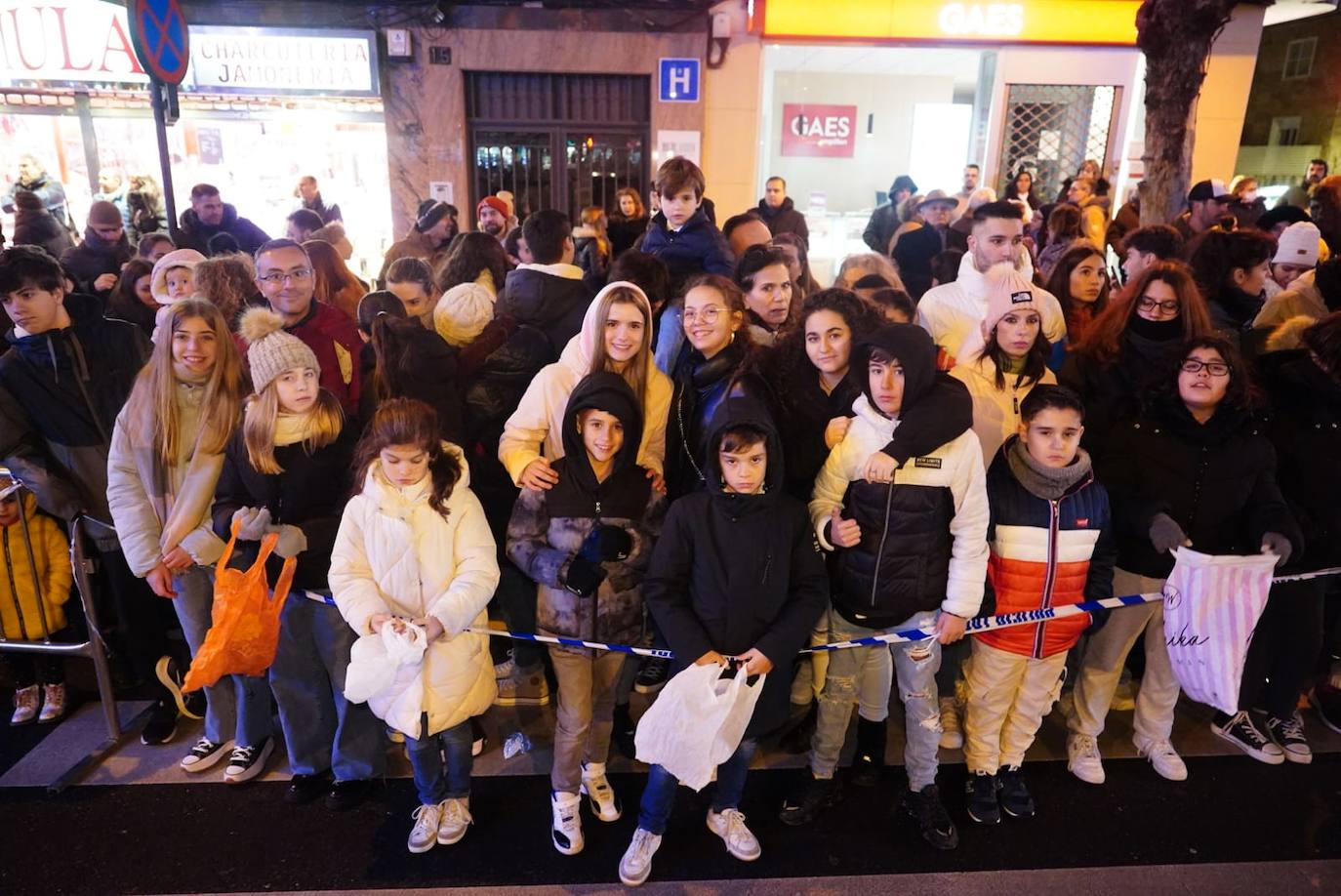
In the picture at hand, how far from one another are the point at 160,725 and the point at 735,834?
2.64m

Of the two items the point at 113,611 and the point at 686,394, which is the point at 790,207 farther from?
the point at 113,611

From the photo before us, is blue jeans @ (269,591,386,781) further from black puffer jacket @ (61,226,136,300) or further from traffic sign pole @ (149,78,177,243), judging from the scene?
black puffer jacket @ (61,226,136,300)

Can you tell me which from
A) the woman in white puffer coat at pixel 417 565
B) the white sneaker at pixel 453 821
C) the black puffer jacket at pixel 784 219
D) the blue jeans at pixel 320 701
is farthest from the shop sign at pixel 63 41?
the white sneaker at pixel 453 821

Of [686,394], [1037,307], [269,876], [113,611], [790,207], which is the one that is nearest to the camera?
[269,876]

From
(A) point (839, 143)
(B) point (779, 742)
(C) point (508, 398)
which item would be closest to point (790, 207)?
(A) point (839, 143)

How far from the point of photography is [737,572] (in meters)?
2.88

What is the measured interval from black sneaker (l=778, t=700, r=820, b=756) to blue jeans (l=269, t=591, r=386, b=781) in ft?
5.78

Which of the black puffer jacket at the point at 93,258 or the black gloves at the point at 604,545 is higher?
the black puffer jacket at the point at 93,258

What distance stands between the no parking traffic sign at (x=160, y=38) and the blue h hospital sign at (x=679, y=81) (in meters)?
5.80

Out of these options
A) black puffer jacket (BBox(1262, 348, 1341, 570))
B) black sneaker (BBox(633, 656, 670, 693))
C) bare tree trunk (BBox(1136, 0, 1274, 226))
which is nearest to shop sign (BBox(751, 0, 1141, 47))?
bare tree trunk (BBox(1136, 0, 1274, 226))

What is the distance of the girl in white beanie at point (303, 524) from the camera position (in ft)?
10.2

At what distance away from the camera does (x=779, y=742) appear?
379 centimetres

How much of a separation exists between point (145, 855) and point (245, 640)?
0.91 m

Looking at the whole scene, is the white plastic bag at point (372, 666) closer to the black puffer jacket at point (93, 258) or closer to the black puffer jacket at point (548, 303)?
the black puffer jacket at point (548, 303)
